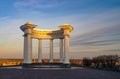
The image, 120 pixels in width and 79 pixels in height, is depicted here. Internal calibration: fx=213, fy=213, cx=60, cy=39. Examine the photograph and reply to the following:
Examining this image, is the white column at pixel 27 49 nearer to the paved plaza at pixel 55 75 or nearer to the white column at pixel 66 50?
the white column at pixel 66 50

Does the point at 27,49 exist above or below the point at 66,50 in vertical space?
above

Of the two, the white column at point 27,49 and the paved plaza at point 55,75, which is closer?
the paved plaza at point 55,75

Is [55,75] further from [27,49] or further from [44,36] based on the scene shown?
[44,36]

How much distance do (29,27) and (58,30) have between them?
735 centimetres

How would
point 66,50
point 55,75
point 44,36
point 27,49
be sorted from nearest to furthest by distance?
point 55,75 < point 27,49 < point 66,50 < point 44,36

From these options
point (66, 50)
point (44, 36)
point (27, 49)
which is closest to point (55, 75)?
point (66, 50)

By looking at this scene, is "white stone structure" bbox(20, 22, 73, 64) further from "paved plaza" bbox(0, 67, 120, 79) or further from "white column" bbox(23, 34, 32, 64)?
"paved plaza" bbox(0, 67, 120, 79)

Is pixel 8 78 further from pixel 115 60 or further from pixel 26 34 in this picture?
pixel 115 60

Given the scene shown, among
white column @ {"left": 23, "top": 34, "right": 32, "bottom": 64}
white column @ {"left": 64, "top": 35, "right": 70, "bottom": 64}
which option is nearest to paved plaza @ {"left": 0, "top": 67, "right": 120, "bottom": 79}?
white column @ {"left": 64, "top": 35, "right": 70, "bottom": 64}

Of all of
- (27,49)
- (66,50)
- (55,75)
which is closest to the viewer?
(55,75)

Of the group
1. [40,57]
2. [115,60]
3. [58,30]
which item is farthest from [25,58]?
[115,60]

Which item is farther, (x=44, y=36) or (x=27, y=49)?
(x=44, y=36)

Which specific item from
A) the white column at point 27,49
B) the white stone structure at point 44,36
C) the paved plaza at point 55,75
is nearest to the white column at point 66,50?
the white stone structure at point 44,36

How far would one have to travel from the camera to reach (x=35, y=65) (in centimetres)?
4125
